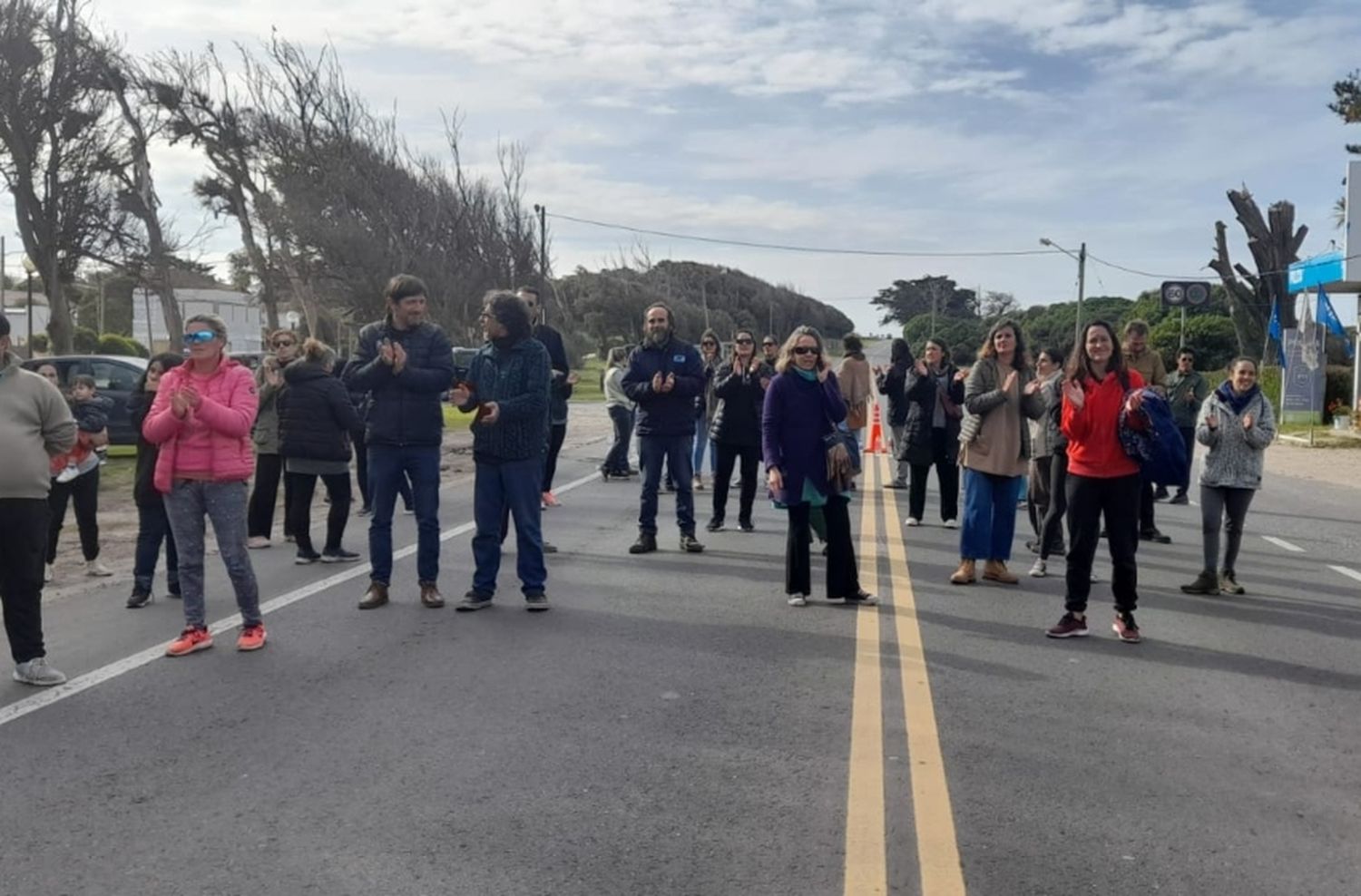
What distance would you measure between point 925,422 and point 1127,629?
459 centimetres

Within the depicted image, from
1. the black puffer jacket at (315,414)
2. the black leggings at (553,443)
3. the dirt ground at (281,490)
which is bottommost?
the dirt ground at (281,490)

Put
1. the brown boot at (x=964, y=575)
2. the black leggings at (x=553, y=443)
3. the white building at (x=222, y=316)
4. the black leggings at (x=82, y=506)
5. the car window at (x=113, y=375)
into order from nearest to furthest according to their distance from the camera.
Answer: the brown boot at (x=964, y=575) < the black leggings at (x=82, y=506) < the black leggings at (x=553, y=443) < the car window at (x=113, y=375) < the white building at (x=222, y=316)

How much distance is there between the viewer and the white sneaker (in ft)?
19.8

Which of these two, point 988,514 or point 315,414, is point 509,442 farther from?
point 988,514

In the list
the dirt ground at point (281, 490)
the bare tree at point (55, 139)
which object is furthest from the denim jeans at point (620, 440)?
the bare tree at point (55, 139)

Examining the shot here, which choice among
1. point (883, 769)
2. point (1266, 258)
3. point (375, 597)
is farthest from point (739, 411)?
point (1266, 258)

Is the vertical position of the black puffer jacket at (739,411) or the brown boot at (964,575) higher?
the black puffer jacket at (739,411)

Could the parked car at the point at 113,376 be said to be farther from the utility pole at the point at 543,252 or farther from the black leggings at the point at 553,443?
the utility pole at the point at 543,252

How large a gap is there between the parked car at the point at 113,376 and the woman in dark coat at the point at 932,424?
11.2 m

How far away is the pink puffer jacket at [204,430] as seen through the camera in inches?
257

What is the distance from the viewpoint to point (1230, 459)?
27.9ft

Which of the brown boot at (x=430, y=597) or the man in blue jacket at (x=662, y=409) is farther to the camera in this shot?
the man in blue jacket at (x=662, y=409)

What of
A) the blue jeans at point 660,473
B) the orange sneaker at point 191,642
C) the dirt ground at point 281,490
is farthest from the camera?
the blue jeans at point 660,473

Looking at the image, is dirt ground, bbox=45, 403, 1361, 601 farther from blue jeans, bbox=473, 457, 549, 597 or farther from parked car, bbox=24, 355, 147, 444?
blue jeans, bbox=473, 457, 549, 597
